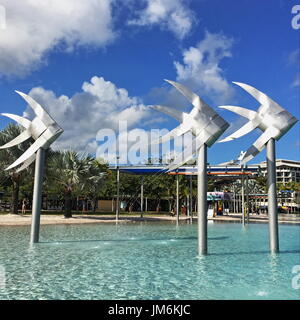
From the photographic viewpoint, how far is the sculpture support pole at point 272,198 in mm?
11508

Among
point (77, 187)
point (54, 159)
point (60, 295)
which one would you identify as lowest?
point (60, 295)

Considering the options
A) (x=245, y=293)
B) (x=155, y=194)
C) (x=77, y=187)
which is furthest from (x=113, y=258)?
(x=155, y=194)

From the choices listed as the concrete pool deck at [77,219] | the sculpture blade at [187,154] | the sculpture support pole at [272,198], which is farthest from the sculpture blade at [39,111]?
the concrete pool deck at [77,219]

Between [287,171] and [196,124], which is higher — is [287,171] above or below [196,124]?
above

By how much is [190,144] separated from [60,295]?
6714 mm

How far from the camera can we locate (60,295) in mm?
6191

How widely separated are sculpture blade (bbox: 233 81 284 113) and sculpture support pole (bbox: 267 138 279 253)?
112cm

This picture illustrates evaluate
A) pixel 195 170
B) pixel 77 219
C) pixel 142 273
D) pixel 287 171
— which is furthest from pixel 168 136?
pixel 287 171

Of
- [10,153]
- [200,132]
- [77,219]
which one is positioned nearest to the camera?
[200,132]

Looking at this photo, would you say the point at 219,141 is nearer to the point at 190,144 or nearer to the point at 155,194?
the point at 190,144

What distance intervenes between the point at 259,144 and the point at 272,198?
1940mm

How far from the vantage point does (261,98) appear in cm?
1160

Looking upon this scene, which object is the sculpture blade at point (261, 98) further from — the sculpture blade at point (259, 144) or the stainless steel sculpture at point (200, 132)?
the stainless steel sculpture at point (200, 132)

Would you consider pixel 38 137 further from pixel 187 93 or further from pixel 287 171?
pixel 287 171
